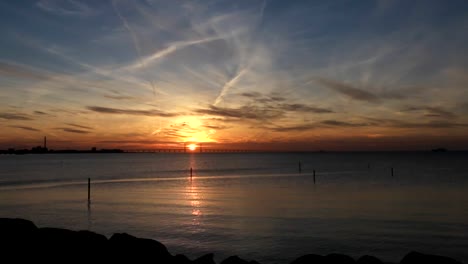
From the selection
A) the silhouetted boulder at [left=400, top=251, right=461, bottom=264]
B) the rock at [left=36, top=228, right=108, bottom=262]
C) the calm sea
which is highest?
the rock at [left=36, top=228, right=108, bottom=262]

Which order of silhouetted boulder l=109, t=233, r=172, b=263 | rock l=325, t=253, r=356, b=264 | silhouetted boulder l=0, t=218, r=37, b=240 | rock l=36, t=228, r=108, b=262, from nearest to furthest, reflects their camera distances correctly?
rock l=36, t=228, r=108, b=262
rock l=325, t=253, r=356, b=264
silhouetted boulder l=109, t=233, r=172, b=263
silhouetted boulder l=0, t=218, r=37, b=240

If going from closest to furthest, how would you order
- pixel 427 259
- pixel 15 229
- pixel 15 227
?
1. pixel 427 259
2. pixel 15 229
3. pixel 15 227

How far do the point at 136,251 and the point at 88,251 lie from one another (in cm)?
203

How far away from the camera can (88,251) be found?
56.1 feet

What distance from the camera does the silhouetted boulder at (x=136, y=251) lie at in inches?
672

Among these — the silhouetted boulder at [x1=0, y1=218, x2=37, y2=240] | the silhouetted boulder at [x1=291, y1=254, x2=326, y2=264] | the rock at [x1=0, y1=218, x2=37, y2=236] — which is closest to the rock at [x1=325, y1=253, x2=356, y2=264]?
the silhouetted boulder at [x1=291, y1=254, x2=326, y2=264]

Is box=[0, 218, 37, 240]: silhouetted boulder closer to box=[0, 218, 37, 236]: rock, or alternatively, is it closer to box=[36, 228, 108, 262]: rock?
box=[0, 218, 37, 236]: rock

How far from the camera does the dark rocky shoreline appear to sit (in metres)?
16.0

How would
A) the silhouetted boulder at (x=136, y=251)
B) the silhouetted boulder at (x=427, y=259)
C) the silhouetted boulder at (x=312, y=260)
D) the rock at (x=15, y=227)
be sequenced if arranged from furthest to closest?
the rock at (x=15, y=227)
the silhouetted boulder at (x=136, y=251)
the silhouetted boulder at (x=312, y=260)
the silhouetted boulder at (x=427, y=259)

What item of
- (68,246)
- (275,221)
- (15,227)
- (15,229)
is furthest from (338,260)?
(275,221)

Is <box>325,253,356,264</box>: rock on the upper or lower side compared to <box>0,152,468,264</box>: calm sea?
upper

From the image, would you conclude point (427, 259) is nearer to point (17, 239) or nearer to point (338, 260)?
point (338, 260)

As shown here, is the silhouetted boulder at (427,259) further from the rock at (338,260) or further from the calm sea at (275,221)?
the calm sea at (275,221)

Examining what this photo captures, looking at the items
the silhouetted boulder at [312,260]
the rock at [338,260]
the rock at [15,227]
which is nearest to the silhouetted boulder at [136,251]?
the rock at [15,227]
